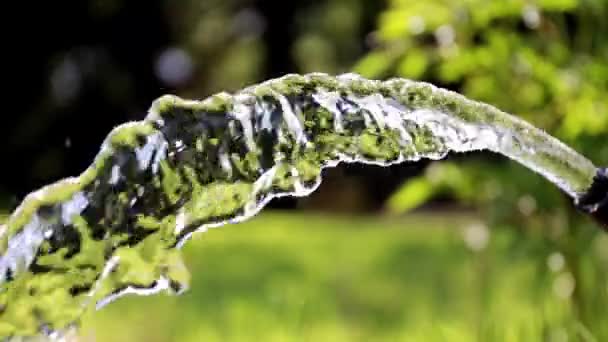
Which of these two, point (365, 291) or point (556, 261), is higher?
point (365, 291)

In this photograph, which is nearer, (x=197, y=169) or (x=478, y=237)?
(x=197, y=169)

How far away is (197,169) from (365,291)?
4.41 m

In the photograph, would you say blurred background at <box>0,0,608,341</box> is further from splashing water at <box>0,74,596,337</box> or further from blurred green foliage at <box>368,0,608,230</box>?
splashing water at <box>0,74,596,337</box>

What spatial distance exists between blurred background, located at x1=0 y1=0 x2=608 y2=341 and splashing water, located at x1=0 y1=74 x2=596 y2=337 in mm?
836

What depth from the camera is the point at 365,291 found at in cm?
564

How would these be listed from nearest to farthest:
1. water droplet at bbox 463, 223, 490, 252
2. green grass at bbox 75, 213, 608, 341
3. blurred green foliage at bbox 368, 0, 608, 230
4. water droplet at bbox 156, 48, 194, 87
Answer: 1. blurred green foliage at bbox 368, 0, 608, 230
2. green grass at bbox 75, 213, 608, 341
3. water droplet at bbox 463, 223, 490, 252
4. water droplet at bbox 156, 48, 194, 87

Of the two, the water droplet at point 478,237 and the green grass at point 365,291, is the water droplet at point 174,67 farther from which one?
the water droplet at point 478,237

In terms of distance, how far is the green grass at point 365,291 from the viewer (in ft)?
8.77

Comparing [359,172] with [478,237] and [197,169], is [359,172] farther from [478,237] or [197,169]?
[197,169]

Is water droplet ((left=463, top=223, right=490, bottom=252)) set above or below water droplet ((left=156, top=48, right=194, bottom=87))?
below

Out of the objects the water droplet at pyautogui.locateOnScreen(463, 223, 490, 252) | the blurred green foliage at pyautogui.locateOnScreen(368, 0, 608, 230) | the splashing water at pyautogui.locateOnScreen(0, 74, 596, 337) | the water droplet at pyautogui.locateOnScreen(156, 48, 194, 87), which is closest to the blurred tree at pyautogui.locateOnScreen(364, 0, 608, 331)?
the blurred green foliage at pyautogui.locateOnScreen(368, 0, 608, 230)

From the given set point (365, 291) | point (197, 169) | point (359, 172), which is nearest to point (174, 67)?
point (359, 172)

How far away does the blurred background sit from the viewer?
7.93 feet

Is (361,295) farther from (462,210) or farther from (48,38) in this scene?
(48,38)
